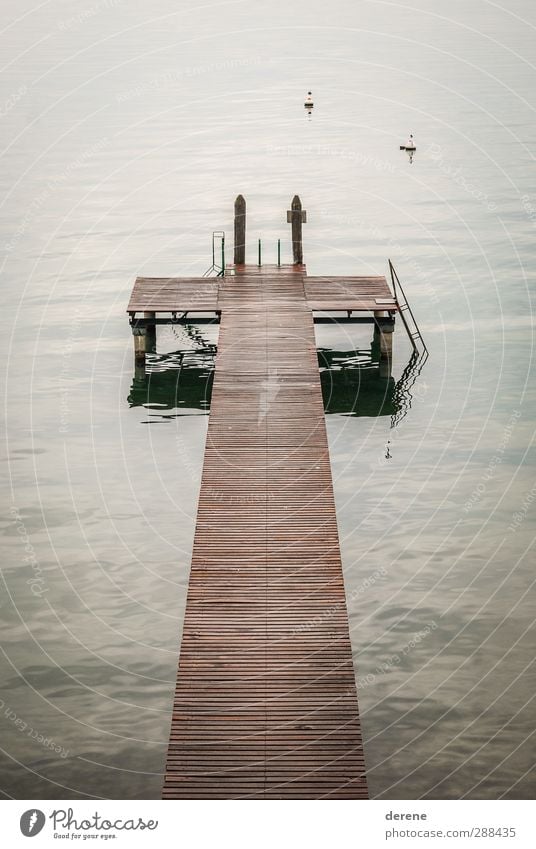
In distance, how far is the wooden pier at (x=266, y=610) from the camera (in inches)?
906

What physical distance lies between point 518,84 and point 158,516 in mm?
102135

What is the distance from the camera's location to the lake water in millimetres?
27484

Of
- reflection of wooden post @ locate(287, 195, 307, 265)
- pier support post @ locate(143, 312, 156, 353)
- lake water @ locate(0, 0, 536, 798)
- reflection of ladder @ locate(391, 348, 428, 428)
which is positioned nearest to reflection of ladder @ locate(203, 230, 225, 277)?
lake water @ locate(0, 0, 536, 798)

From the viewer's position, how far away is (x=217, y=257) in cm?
6769

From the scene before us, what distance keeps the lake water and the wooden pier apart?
2.20m

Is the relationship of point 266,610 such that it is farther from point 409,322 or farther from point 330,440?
point 409,322

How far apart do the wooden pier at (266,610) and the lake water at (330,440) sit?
220 centimetres

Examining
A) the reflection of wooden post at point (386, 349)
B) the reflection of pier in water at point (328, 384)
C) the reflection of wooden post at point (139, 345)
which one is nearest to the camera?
the reflection of pier in water at point (328, 384)

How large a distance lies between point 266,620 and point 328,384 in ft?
71.4

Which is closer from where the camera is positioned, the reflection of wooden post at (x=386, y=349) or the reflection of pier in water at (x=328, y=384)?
the reflection of pier in water at (x=328, y=384)

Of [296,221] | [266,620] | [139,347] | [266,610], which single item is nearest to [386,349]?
[296,221]

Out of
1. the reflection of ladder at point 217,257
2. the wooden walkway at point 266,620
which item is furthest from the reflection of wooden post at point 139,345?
the wooden walkway at point 266,620

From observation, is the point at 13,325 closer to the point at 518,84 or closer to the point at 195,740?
the point at 195,740

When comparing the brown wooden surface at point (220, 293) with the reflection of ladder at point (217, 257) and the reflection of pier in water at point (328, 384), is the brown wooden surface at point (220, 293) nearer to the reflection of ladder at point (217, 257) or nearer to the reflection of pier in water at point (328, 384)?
the reflection of pier in water at point (328, 384)
